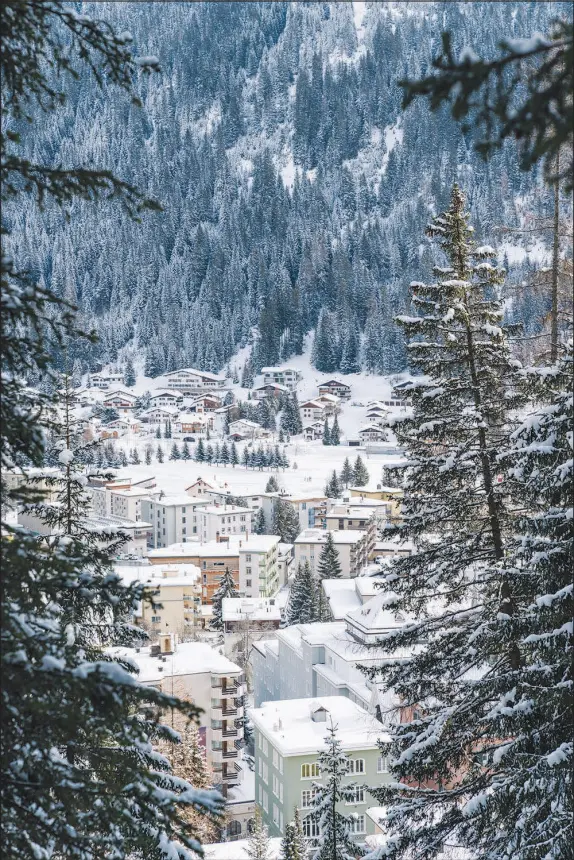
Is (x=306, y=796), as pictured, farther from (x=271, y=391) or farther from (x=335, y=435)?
(x=271, y=391)

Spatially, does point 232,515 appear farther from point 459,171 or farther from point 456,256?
point 459,171

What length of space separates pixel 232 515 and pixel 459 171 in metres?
127

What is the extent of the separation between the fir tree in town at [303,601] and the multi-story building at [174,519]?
28.0 m

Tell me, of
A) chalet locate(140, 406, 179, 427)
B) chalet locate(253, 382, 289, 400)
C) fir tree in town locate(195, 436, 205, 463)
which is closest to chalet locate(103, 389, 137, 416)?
chalet locate(140, 406, 179, 427)

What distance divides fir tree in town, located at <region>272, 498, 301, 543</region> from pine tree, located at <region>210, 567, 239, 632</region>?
14122mm

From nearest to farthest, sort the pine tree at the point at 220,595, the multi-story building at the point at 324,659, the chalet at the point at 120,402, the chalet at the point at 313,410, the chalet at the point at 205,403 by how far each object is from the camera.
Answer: the multi-story building at the point at 324,659, the pine tree at the point at 220,595, the chalet at the point at 313,410, the chalet at the point at 205,403, the chalet at the point at 120,402

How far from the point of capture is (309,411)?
124812mm

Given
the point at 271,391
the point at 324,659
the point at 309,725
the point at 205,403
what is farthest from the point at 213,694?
the point at 205,403

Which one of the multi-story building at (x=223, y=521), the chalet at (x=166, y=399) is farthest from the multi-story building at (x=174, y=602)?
the chalet at (x=166, y=399)

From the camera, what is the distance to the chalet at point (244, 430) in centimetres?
11534

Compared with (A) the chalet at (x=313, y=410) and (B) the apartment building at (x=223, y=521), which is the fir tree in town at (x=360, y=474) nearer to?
(B) the apartment building at (x=223, y=521)

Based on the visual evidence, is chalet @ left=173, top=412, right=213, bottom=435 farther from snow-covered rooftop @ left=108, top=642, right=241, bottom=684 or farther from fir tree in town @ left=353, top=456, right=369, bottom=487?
snow-covered rooftop @ left=108, top=642, right=241, bottom=684

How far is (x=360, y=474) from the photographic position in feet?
278

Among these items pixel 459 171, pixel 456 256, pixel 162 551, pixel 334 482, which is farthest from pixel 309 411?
pixel 456 256
